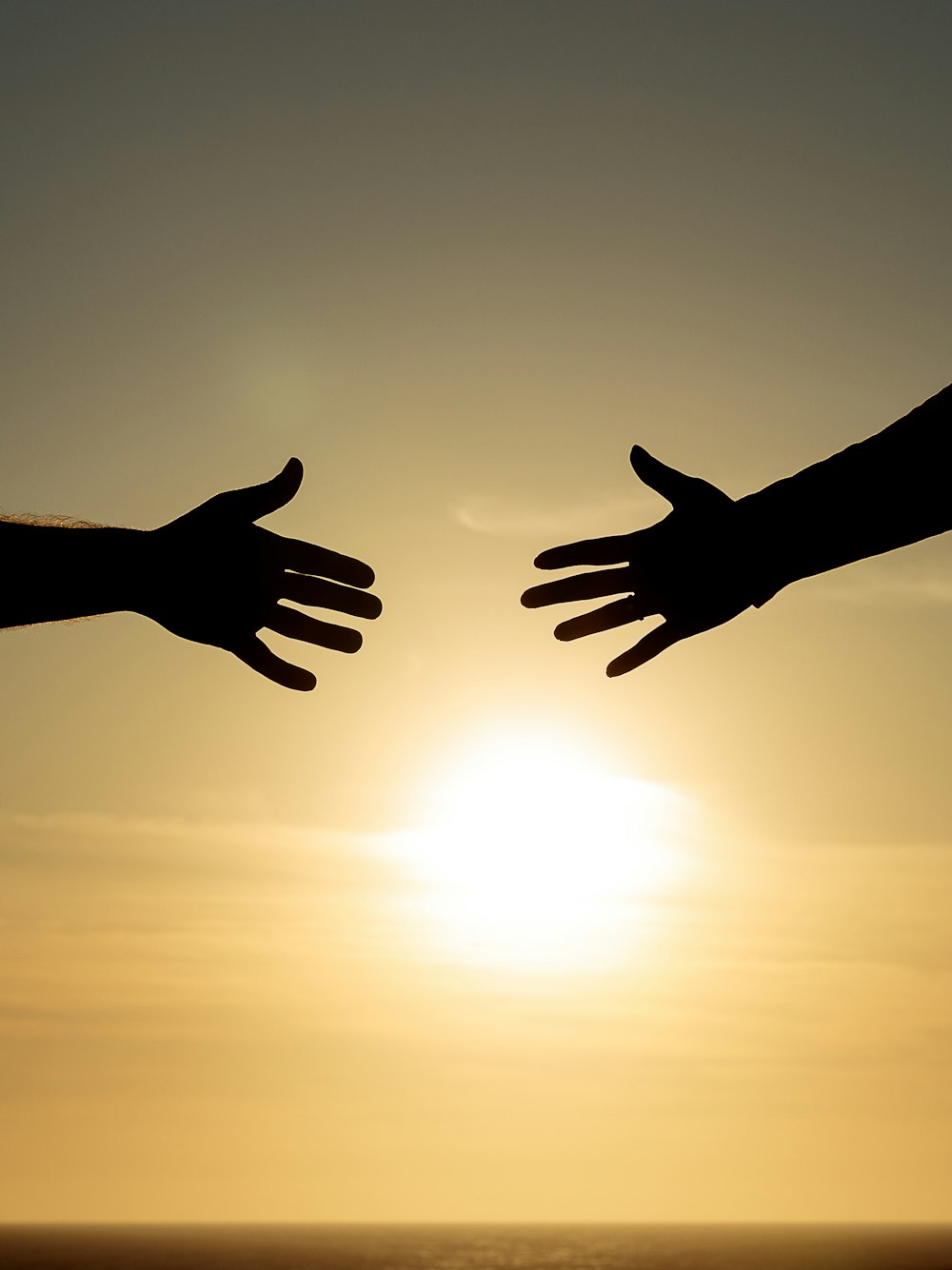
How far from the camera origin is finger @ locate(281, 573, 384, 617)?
→ 7.25 m

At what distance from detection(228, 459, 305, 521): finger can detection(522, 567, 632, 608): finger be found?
1282 mm

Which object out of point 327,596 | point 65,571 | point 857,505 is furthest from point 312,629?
point 857,505

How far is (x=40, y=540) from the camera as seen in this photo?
271 inches

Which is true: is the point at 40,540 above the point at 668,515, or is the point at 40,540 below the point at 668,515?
below

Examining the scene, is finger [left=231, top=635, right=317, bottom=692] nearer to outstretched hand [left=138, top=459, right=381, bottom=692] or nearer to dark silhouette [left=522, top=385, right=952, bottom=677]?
outstretched hand [left=138, top=459, right=381, bottom=692]

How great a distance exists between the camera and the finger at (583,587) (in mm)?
7324

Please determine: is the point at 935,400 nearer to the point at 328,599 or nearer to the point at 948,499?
the point at 948,499

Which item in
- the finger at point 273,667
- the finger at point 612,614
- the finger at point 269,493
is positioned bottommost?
the finger at point 273,667

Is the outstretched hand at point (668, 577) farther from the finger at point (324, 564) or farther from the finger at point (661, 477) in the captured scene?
the finger at point (324, 564)

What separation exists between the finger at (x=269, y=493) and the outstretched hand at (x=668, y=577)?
1.33 metres

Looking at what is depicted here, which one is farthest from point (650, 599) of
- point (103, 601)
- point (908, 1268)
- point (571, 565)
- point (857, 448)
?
point (908, 1268)

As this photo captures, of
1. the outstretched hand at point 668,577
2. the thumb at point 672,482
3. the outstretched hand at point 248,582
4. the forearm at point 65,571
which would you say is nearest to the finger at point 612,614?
the outstretched hand at point 668,577

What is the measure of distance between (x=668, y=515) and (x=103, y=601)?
2.86m

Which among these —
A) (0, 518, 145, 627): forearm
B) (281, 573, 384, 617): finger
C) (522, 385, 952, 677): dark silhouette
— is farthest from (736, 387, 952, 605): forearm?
(0, 518, 145, 627): forearm
